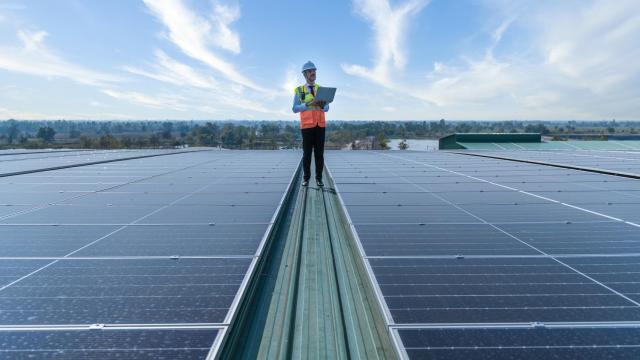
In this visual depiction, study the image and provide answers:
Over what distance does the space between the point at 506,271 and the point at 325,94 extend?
582cm

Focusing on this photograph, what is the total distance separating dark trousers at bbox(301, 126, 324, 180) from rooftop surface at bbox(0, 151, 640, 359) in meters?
2.45

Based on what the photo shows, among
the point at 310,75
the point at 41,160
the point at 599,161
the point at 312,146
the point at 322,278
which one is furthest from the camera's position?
the point at 41,160

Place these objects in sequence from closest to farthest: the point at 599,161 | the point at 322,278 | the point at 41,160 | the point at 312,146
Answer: the point at 322,278 < the point at 312,146 < the point at 599,161 < the point at 41,160

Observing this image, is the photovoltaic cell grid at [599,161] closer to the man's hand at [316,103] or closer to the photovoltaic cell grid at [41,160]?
the man's hand at [316,103]

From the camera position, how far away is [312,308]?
291 centimetres

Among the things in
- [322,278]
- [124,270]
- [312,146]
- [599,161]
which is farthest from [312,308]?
[599,161]

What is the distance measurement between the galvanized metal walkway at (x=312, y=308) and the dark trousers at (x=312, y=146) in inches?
150

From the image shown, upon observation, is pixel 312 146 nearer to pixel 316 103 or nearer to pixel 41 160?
pixel 316 103

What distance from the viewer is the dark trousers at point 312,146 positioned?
837 centimetres

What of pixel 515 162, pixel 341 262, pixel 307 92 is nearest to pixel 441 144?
pixel 515 162

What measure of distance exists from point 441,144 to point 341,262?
115 feet

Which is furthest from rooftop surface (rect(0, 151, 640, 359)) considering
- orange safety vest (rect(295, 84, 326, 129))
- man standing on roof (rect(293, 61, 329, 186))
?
orange safety vest (rect(295, 84, 326, 129))

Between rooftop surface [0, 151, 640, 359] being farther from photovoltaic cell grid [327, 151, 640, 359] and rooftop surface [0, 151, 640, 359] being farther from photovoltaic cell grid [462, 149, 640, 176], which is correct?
photovoltaic cell grid [462, 149, 640, 176]

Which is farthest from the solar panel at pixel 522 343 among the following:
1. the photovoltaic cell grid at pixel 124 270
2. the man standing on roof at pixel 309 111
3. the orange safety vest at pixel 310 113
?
the orange safety vest at pixel 310 113
